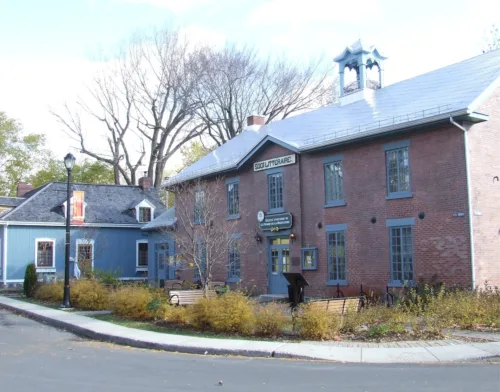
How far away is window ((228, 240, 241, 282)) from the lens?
85.5 feet

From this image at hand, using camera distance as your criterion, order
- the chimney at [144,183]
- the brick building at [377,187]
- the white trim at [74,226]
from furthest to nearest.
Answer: the chimney at [144,183] < the white trim at [74,226] < the brick building at [377,187]

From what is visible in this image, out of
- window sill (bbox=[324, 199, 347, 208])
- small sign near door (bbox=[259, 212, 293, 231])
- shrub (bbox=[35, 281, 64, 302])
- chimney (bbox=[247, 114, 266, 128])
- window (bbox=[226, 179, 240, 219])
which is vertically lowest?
shrub (bbox=[35, 281, 64, 302])

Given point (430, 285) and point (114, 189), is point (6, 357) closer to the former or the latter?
point (430, 285)

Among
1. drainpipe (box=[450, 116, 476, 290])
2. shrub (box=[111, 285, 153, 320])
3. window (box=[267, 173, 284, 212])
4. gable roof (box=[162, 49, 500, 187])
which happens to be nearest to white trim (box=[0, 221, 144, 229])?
gable roof (box=[162, 49, 500, 187])

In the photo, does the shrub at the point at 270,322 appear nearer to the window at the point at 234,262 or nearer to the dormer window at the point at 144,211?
the window at the point at 234,262

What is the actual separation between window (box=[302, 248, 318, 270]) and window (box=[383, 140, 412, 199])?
4121 millimetres

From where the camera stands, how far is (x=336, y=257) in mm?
21219

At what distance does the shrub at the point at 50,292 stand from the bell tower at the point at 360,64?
14.8m

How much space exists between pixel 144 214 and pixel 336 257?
70.3 ft

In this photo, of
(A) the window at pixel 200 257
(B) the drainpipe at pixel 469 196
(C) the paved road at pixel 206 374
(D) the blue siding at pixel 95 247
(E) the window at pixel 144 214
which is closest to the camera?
(C) the paved road at pixel 206 374

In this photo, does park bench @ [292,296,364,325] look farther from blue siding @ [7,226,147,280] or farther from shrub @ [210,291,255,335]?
blue siding @ [7,226,147,280]

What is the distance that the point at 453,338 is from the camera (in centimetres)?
1228

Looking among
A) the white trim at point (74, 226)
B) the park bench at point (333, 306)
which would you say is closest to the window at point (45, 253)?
the white trim at point (74, 226)

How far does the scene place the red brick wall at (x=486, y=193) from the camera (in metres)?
17.1
